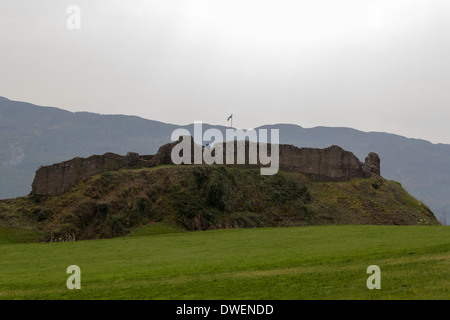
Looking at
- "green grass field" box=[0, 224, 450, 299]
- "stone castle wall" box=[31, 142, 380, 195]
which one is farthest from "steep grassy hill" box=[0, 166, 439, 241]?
"green grass field" box=[0, 224, 450, 299]

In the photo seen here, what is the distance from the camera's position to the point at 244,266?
33031 mm

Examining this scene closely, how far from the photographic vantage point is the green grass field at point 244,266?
2550 centimetres

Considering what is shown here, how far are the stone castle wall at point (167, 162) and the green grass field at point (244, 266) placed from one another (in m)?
17.6

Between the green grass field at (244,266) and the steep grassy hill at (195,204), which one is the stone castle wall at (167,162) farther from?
the green grass field at (244,266)

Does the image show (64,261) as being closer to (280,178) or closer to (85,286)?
(85,286)

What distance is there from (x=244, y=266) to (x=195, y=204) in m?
34.8

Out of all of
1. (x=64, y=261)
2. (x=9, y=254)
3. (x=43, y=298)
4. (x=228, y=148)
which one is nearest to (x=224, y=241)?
(x=64, y=261)

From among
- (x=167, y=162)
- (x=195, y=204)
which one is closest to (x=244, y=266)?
(x=195, y=204)

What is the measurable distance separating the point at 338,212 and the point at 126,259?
43379 mm

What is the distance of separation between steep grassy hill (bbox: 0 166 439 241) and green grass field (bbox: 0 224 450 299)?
10764 mm

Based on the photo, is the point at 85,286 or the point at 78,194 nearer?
the point at 85,286

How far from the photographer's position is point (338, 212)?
7569 cm

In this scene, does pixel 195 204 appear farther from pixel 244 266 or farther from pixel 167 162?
pixel 244 266

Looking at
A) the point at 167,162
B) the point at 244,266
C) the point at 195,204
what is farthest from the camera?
the point at 167,162
